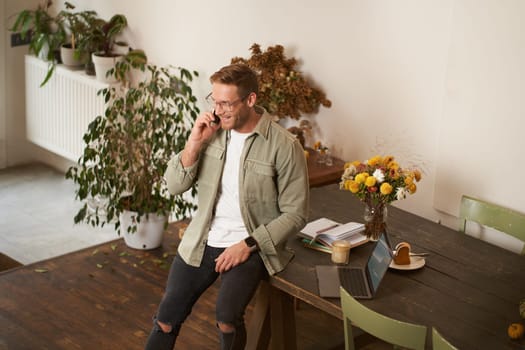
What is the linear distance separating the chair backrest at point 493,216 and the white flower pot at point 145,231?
1.93 meters

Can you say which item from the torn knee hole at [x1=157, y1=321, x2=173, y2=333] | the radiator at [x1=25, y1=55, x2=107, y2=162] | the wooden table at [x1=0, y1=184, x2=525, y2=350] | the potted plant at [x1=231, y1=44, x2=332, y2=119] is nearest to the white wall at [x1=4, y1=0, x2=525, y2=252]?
the potted plant at [x1=231, y1=44, x2=332, y2=119]

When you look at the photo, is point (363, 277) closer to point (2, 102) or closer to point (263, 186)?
point (263, 186)

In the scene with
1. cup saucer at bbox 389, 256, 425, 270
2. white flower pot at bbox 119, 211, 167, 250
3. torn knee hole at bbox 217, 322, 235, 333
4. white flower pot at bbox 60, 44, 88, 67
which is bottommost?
white flower pot at bbox 119, 211, 167, 250

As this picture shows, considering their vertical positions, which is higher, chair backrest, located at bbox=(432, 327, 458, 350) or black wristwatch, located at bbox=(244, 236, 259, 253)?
black wristwatch, located at bbox=(244, 236, 259, 253)

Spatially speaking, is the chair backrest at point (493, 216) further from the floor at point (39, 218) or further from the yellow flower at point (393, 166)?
the floor at point (39, 218)

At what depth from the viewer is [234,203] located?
3.39 m

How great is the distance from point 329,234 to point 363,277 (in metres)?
0.33

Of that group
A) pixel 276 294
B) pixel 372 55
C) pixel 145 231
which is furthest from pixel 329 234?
pixel 145 231

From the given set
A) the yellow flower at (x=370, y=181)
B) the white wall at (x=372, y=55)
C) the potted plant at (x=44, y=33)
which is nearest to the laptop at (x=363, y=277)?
the yellow flower at (x=370, y=181)

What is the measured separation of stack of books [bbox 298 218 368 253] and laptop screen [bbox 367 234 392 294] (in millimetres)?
326

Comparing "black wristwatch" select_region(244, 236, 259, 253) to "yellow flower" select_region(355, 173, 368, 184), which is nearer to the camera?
"black wristwatch" select_region(244, 236, 259, 253)

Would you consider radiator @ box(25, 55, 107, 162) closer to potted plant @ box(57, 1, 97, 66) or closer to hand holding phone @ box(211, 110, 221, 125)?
potted plant @ box(57, 1, 97, 66)

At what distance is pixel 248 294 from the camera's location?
332 centimetres

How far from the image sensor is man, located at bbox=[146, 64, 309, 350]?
3311mm
